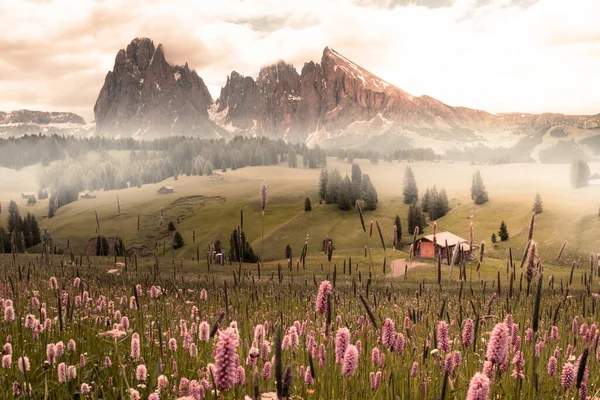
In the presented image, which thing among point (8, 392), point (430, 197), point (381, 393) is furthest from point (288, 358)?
point (430, 197)

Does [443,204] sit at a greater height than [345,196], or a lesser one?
lesser

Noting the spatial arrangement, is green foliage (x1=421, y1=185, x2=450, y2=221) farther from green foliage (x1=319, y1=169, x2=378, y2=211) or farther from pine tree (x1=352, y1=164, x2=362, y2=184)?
pine tree (x1=352, y1=164, x2=362, y2=184)

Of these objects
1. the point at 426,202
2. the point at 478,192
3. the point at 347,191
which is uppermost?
the point at 347,191

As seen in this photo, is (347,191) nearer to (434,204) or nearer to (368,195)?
(368,195)

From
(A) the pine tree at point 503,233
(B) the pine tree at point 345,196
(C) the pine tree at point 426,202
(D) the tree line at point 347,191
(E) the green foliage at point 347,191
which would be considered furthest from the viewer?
(C) the pine tree at point 426,202

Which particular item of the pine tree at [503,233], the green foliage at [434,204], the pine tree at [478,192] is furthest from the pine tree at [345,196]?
the pine tree at [503,233]

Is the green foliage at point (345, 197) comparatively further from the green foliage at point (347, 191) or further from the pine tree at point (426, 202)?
the pine tree at point (426, 202)

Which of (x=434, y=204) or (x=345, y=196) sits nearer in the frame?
(x=434, y=204)

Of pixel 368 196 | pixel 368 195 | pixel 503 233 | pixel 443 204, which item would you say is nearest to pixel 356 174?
pixel 368 195

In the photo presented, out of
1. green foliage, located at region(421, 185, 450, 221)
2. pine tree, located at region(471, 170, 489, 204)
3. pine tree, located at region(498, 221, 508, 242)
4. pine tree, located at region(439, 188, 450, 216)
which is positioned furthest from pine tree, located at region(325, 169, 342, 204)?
pine tree, located at region(498, 221, 508, 242)

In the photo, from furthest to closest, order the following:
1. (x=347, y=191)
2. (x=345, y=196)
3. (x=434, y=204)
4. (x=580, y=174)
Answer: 1. (x=580, y=174)
2. (x=347, y=191)
3. (x=345, y=196)
4. (x=434, y=204)

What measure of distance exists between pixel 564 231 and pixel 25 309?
156227 mm

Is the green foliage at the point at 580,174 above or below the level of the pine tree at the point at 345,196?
above

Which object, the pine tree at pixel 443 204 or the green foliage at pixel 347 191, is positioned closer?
the pine tree at pixel 443 204
